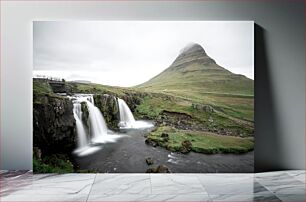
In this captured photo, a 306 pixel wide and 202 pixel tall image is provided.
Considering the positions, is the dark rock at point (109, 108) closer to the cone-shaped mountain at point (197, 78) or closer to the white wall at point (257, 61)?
the cone-shaped mountain at point (197, 78)

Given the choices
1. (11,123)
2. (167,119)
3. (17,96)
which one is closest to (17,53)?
(17,96)

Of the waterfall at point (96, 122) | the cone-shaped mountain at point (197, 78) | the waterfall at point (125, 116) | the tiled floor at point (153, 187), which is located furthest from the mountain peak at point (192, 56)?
the tiled floor at point (153, 187)

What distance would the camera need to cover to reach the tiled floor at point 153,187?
3686 mm

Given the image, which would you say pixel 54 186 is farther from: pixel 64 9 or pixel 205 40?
pixel 205 40

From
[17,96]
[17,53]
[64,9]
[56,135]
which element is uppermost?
[64,9]

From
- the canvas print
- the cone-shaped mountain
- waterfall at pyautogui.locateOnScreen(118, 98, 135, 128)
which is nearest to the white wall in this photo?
the canvas print

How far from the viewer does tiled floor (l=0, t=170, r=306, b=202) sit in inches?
145

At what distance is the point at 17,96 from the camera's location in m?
4.68

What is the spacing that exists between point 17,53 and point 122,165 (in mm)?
1591

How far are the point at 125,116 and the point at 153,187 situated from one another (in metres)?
0.97

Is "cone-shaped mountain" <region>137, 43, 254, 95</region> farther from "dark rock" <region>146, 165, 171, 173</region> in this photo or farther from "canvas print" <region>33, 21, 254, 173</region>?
"dark rock" <region>146, 165, 171, 173</region>

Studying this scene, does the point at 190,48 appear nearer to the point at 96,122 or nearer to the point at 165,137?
the point at 165,137

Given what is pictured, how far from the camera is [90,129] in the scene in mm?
4672

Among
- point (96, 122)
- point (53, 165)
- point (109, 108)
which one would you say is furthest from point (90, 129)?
point (53, 165)
